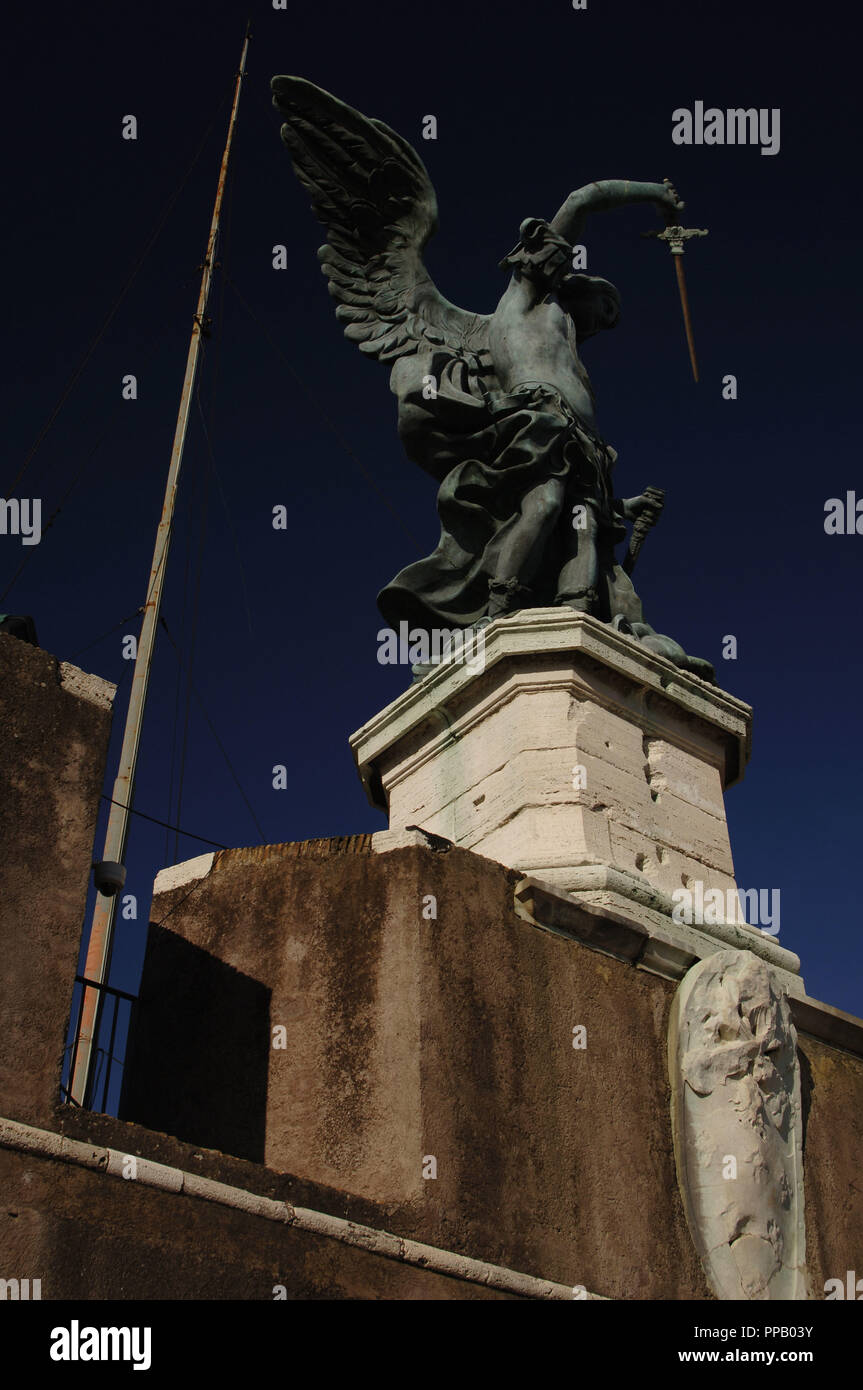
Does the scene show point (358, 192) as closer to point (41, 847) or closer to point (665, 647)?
point (665, 647)

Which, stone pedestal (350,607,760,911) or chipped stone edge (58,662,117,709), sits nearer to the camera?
chipped stone edge (58,662,117,709)

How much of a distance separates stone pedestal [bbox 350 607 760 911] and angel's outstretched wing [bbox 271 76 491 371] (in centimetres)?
280

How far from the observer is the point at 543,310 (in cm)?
722

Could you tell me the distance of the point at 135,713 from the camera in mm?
9617

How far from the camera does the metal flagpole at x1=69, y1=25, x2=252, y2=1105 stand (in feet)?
23.4

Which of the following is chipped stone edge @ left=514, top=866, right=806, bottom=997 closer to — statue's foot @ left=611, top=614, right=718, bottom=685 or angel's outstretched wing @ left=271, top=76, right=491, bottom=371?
statue's foot @ left=611, top=614, right=718, bottom=685

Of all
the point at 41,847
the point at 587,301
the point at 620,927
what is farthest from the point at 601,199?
the point at 41,847

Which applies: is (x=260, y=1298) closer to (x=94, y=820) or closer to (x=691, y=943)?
(x=94, y=820)

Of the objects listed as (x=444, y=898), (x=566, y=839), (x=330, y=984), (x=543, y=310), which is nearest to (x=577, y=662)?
(x=566, y=839)

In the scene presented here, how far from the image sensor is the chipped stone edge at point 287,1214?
3.03m

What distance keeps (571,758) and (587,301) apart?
10.9ft

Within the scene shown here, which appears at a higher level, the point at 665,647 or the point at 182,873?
the point at 665,647

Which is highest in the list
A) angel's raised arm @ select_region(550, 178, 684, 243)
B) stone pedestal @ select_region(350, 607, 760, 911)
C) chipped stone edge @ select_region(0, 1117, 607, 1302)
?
angel's raised arm @ select_region(550, 178, 684, 243)

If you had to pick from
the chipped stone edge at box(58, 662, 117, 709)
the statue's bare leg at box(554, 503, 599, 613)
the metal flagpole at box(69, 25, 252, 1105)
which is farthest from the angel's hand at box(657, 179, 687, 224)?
the chipped stone edge at box(58, 662, 117, 709)
